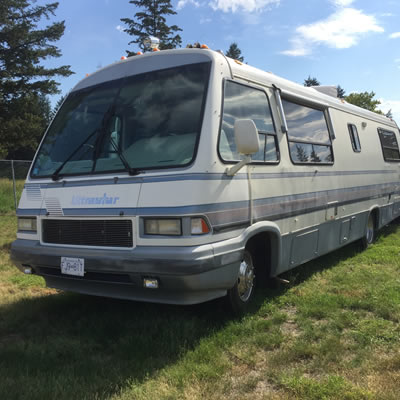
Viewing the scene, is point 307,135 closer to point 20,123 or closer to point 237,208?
point 237,208

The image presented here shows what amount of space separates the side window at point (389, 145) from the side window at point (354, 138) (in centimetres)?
186

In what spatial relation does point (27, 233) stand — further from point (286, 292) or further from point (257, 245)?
point (286, 292)

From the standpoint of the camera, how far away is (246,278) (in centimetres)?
464

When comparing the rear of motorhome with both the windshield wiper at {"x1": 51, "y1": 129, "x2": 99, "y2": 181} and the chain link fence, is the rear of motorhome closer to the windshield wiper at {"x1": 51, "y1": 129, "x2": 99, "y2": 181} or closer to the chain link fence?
the windshield wiper at {"x1": 51, "y1": 129, "x2": 99, "y2": 181}

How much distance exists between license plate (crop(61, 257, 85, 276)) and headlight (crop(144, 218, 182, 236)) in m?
0.77

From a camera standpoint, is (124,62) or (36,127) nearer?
(124,62)

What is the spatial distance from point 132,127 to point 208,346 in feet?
7.49

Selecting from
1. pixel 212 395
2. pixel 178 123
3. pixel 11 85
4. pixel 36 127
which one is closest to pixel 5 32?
pixel 11 85

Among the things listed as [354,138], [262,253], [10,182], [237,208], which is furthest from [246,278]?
[10,182]

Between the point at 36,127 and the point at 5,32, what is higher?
the point at 5,32

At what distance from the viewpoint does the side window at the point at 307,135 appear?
5.44 m

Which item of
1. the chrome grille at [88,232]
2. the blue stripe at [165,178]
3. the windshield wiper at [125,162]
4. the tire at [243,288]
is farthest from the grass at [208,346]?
the windshield wiper at [125,162]

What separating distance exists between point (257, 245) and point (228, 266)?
1.12 metres

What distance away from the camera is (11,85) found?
28734 millimetres
